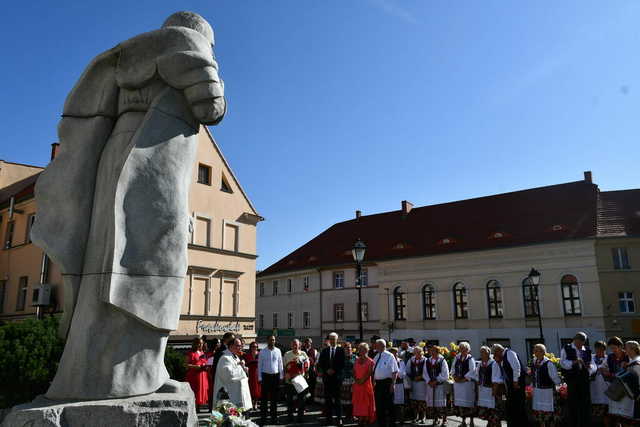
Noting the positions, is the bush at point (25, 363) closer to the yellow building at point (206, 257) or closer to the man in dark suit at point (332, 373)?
the man in dark suit at point (332, 373)

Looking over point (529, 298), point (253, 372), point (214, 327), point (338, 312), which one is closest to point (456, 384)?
point (253, 372)

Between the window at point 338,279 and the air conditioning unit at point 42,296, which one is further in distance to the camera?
the window at point 338,279

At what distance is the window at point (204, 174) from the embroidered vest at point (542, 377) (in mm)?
21910

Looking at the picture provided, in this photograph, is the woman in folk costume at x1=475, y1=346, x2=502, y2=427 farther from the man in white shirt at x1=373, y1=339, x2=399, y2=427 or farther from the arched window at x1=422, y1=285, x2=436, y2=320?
the arched window at x1=422, y1=285, x2=436, y2=320

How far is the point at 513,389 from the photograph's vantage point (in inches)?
420

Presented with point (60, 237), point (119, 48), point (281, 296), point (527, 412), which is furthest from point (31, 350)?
point (281, 296)

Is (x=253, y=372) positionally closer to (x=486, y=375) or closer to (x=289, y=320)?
(x=486, y=375)

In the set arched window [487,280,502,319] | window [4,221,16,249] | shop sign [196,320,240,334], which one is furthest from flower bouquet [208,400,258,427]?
arched window [487,280,502,319]

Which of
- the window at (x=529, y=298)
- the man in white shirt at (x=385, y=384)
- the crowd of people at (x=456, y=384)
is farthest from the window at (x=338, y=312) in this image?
the man in white shirt at (x=385, y=384)

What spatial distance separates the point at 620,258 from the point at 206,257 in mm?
29266

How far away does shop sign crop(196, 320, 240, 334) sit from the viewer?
1048 inches

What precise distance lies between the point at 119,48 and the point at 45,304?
73.8ft

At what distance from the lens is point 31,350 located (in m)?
9.00

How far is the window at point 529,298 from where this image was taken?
37.8m
